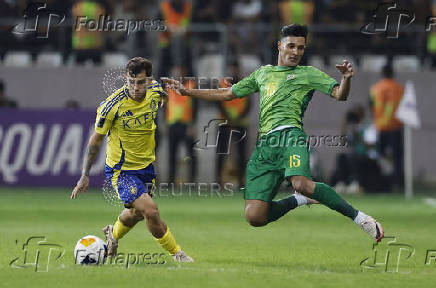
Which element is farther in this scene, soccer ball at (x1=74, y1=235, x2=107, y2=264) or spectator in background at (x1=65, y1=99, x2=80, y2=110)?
spectator in background at (x1=65, y1=99, x2=80, y2=110)

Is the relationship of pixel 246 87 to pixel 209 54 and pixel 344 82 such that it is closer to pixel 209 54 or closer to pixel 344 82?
pixel 344 82

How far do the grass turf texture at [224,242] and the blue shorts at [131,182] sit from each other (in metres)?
0.70

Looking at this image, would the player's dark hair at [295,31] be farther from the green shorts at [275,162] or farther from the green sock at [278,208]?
the green sock at [278,208]

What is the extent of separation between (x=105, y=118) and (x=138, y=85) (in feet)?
1.54

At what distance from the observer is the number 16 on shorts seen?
10.3 meters

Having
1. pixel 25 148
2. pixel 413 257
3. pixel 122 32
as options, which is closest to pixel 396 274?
pixel 413 257

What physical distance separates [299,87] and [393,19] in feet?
44.9

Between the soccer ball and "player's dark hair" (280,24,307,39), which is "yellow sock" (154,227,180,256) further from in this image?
"player's dark hair" (280,24,307,39)

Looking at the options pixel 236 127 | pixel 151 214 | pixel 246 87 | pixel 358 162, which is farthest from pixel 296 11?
pixel 151 214

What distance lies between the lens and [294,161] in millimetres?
10328

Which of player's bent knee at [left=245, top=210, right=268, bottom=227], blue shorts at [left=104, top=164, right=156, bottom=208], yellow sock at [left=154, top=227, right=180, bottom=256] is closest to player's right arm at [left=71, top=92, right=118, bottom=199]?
blue shorts at [left=104, top=164, right=156, bottom=208]

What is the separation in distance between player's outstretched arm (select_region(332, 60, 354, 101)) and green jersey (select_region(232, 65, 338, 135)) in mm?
218

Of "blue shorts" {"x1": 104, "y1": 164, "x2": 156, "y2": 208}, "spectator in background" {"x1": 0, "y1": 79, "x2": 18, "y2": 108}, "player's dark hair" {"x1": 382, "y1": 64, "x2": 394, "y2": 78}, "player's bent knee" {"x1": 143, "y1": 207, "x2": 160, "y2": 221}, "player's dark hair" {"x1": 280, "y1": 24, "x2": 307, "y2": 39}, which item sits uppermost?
"player's dark hair" {"x1": 382, "y1": 64, "x2": 394, "y2": 78}

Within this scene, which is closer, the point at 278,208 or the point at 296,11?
the point at 278,208
